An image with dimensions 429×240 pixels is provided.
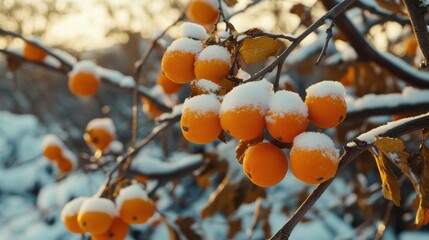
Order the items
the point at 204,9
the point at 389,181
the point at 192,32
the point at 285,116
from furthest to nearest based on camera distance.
→ the point at 204,9 → the point at 192,32 → the point at 389,181 → the point at 285,116

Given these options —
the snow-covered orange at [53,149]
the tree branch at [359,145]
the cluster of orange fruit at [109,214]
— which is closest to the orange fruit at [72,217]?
the cluster of orange fruit at [109,214]

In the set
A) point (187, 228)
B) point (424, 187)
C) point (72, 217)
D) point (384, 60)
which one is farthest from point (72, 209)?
point (384, 60)

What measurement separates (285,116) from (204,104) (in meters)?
0.14

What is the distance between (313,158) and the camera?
2.14ft

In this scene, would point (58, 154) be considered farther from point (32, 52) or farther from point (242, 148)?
point (242, 148)

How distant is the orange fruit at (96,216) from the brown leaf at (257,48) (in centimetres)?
60

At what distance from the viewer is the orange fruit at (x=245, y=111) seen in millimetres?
647

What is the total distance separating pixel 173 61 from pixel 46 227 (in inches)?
170

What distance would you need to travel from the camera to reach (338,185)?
515 centimetres

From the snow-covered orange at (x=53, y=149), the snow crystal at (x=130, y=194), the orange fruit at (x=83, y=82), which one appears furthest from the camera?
the snow-covered orange at (x=53, y=149)

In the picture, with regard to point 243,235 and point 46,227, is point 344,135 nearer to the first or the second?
point 243,235

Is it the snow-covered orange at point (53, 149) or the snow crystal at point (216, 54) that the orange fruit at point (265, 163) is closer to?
the snow crystal at point (216, 54)

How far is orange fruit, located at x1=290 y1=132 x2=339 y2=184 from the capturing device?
0.65m

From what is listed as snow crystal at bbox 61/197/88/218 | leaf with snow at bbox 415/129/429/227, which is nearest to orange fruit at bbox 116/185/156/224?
snow crystal at bbox 61/197/88/218
